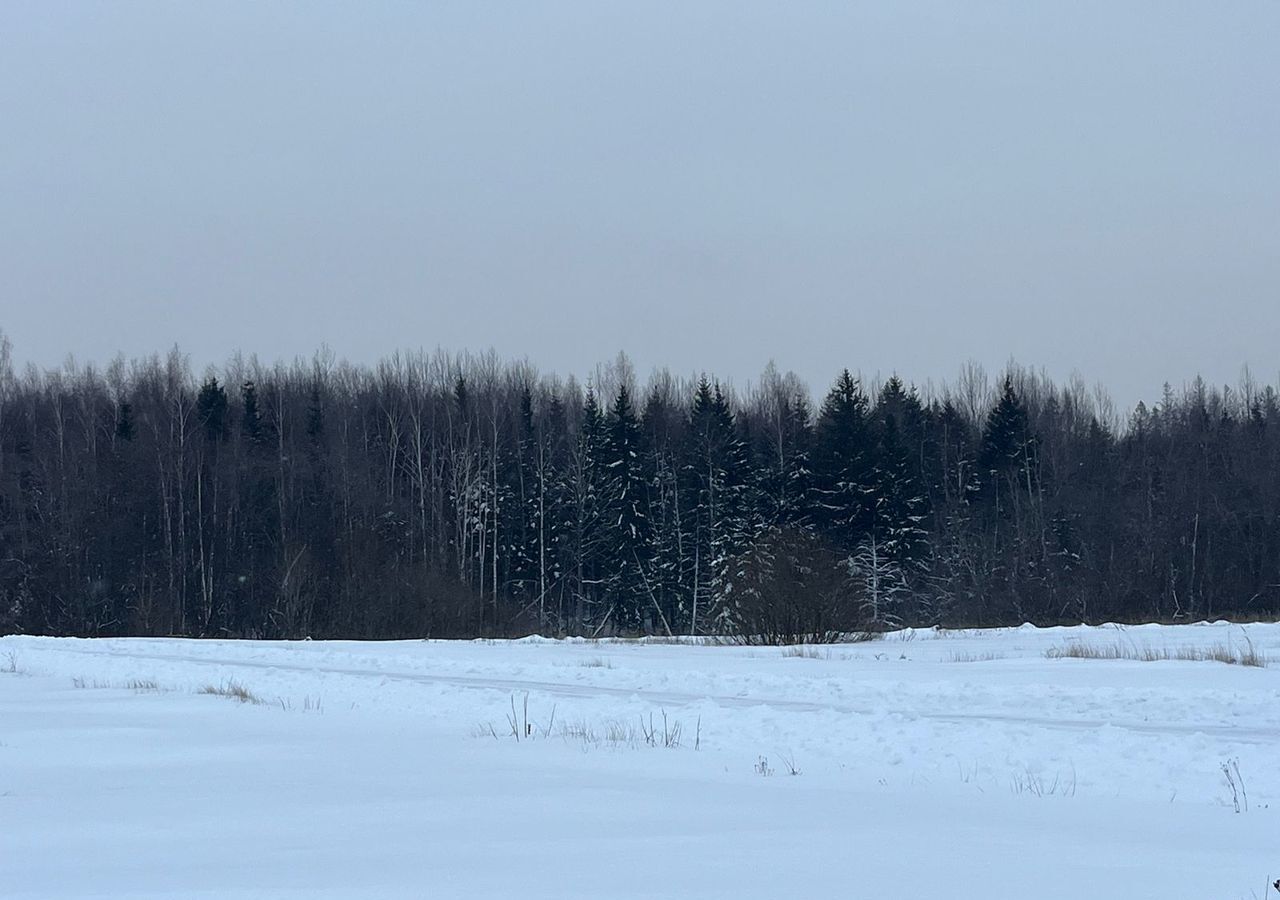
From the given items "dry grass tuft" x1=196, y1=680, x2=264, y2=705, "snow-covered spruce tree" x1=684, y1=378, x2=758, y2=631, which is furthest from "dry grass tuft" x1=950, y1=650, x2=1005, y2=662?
"snow-covered spruce tree" x1=684, y1=378, x2=758, y2=631

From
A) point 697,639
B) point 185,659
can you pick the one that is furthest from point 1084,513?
point 185,659

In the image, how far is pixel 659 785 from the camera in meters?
8.95

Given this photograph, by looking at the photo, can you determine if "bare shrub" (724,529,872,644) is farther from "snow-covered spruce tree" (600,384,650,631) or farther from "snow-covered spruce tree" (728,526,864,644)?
"snow-covered spruce tree" (600,384,650,631)

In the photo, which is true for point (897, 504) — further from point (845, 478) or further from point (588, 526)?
point (588, 526)

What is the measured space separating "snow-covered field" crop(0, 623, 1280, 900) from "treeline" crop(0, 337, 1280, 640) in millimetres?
31004

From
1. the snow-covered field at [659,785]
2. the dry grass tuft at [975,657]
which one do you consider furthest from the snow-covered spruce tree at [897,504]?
the snow-covered field at [659,785]

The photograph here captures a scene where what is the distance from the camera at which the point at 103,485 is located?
59.7 meters

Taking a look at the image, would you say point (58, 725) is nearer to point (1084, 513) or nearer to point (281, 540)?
point (281, 540)

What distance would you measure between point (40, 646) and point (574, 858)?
30602 millimetres

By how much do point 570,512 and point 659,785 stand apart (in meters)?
56.1

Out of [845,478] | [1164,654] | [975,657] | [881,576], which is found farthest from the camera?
[845,478]

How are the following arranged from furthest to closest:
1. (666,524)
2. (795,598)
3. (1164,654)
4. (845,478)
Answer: (666,524) < (845,478) < (795,598) < (1164,654)

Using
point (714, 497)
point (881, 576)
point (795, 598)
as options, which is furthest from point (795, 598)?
point (714, 497)

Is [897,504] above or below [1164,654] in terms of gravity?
above
